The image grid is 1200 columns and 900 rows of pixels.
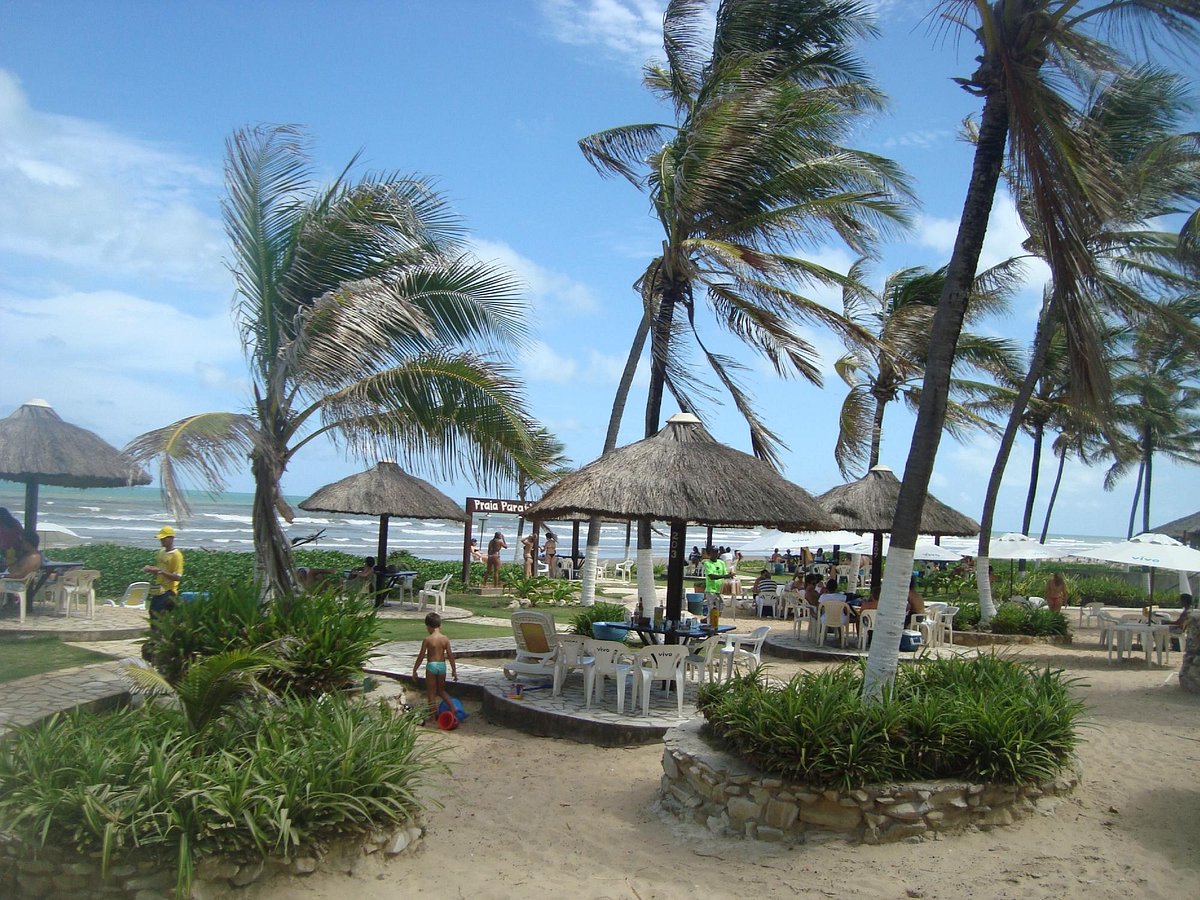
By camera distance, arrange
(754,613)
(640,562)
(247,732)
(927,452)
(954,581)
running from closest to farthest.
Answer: (247,732) < (927,452) < (640,562) < (754,613) < (954,581)

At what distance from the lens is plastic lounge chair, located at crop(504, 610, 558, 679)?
366 inches

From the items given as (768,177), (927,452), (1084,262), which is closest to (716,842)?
(927,452)

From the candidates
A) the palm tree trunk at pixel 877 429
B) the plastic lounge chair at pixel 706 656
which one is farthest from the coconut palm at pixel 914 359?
the plastic lounge chair at pixel 706 656

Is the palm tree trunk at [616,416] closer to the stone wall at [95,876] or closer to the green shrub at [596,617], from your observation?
the green shrub at [596,617]

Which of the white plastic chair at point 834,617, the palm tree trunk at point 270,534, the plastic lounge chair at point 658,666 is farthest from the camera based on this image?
the white plastic chair at point 834,617

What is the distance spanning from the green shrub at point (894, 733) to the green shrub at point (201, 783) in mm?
2197

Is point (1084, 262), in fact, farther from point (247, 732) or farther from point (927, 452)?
point (247, 732)

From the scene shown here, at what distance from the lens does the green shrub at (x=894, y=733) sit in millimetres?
5746

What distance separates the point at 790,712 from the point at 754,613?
14.2 meters

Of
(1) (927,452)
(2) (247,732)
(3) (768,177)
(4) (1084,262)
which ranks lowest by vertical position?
(2) (247,732)

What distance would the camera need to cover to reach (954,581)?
24.4 m

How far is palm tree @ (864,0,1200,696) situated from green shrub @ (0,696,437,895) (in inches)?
133

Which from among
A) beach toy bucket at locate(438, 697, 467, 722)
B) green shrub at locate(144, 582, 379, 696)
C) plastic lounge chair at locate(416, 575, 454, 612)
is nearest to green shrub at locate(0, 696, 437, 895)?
green shrub at locate(144, 582, 379, 696)

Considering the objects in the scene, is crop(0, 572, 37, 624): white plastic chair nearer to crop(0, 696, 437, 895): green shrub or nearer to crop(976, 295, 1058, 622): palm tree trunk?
crop(0, 696, 437, 895): green shrub
